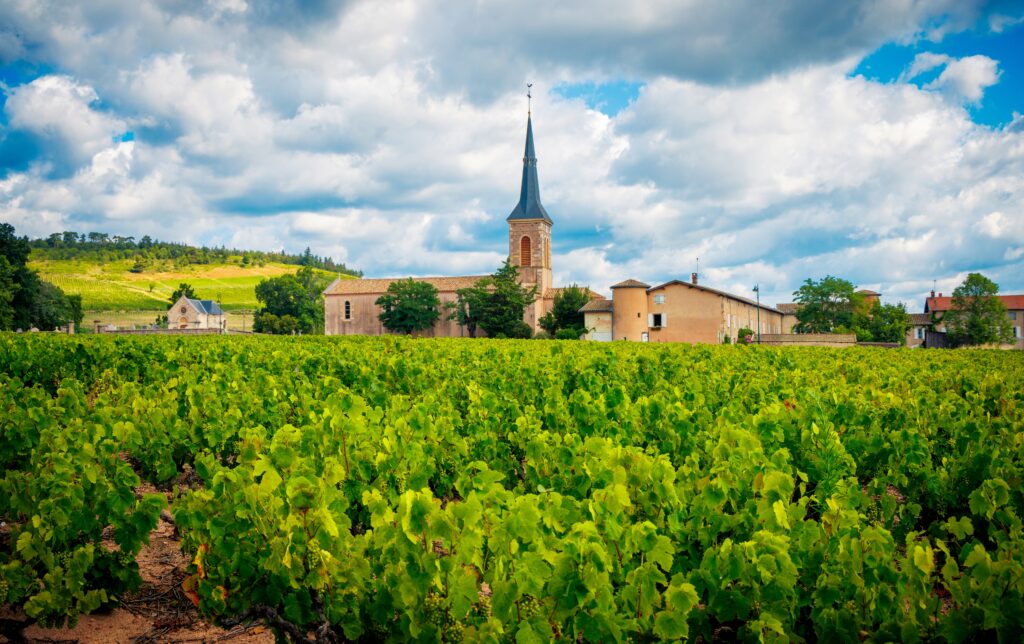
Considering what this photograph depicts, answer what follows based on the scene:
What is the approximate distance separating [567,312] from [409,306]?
17647 mm

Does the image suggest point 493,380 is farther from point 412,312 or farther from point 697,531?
point 412,312

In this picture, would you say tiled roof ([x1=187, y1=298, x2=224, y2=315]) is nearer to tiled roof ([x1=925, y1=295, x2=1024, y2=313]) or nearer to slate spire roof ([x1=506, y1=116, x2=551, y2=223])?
slate spire roof ([x1=506, y1=116, x2=551, y2=223])

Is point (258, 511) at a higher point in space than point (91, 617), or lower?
higher

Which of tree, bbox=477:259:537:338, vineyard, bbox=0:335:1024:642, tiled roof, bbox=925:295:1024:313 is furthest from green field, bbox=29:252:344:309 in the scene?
vineyard, bbox=0:335:1024:642

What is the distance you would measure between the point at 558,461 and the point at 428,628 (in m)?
2.01

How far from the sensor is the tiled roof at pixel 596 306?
215ft

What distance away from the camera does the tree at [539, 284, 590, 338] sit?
2694 inches

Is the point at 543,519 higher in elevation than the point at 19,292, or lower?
lower

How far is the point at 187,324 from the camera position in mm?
101062

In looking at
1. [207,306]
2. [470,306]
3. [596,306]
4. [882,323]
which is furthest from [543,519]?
[207,306]

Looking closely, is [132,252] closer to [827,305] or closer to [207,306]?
[207,306]

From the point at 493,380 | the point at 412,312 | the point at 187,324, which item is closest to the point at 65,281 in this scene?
the point at 187,324

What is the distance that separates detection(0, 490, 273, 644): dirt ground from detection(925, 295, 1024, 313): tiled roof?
300ft

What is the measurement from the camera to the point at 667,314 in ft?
201
